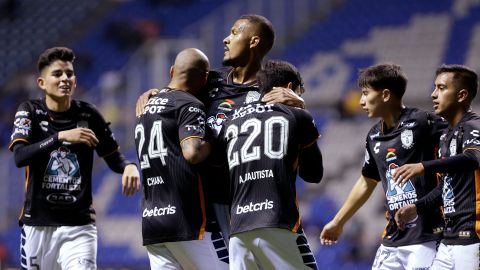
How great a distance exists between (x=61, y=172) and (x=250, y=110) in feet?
7.60

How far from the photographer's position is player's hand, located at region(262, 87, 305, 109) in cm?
605

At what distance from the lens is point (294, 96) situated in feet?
20.0

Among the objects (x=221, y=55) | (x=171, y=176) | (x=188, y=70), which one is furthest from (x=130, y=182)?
(x=221, y=55)

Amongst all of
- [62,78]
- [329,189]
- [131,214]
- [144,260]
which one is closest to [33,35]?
[131,214]

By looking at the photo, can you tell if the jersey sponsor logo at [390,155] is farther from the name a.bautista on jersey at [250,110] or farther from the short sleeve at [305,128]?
the name a.bautista on jersey at [250,110]

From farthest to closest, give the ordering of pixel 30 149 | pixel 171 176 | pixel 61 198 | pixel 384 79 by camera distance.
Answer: pixel 61 198
pixel 30 149
pixel 384 79
pixel 171 176

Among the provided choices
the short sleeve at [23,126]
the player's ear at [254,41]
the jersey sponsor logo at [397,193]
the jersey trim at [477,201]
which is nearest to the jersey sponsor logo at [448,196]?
the jersey trim at [477,201]

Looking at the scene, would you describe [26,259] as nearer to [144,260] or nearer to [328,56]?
[144,260]

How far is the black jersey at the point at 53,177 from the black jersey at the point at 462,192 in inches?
120

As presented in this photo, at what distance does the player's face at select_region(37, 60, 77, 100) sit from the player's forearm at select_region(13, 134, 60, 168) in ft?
1.89

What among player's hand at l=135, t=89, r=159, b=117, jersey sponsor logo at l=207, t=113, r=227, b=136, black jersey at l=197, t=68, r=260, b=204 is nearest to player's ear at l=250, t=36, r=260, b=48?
black jersey at l=197, t=68, r=260, b=204

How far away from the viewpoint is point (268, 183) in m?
5.91

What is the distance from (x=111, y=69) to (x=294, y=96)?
14.6 meters

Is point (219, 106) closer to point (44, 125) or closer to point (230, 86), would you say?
point (230, 86)
